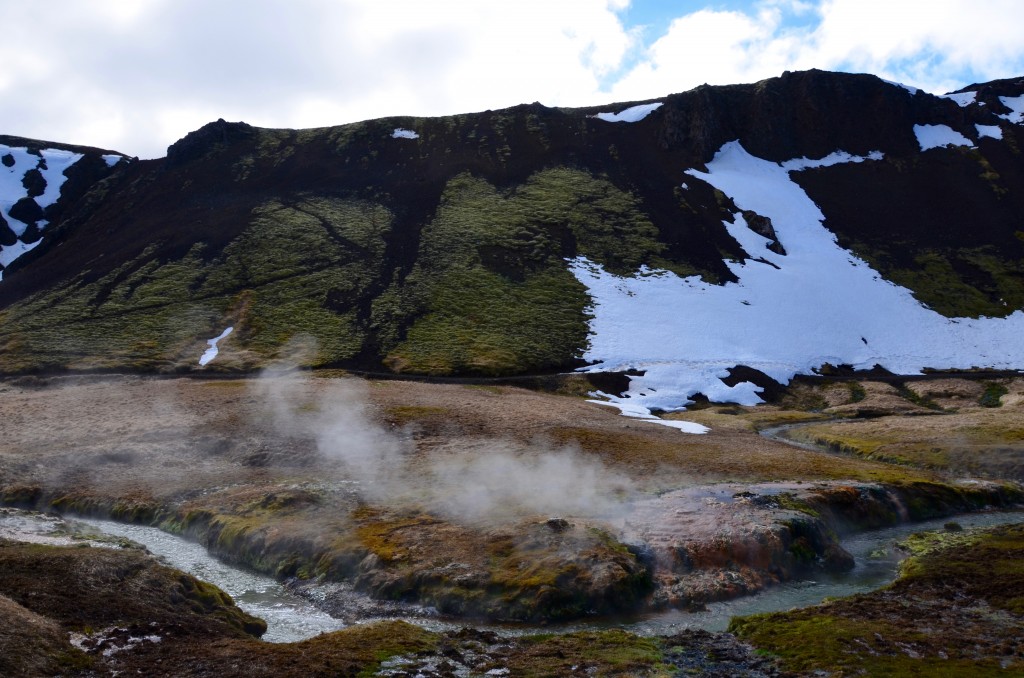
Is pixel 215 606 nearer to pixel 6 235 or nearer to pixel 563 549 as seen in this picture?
pixel 563 549

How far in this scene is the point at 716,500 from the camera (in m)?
42.3

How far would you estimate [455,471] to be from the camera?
1938 inches

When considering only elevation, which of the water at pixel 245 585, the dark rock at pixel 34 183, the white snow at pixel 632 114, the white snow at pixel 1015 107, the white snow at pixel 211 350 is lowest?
the water at pixel 245 585

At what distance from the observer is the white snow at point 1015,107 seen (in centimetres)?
15981

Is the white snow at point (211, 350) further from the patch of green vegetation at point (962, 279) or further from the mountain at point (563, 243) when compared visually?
the patch of green vegetation at point (962, 279)

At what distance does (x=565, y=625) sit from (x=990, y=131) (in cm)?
16377

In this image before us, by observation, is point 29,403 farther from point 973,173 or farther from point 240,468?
point 973,173

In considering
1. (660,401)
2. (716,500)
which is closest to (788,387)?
(660,401)

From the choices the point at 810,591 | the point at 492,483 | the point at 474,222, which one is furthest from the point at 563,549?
the point at 474,222

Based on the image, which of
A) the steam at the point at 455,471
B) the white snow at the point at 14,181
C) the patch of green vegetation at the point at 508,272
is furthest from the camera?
the white snow at the point at 14,181

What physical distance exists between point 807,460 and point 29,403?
6485cm

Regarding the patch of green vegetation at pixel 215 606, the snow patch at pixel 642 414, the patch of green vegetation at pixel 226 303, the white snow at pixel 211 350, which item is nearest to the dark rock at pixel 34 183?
Result: the patch of green vegetation at pixel 226 303

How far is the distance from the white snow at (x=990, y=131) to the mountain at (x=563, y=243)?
45cm

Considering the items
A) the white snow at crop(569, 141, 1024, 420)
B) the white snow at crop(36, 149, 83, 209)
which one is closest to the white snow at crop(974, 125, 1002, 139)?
the white snow at crop(569, 141, 1024, 420)
